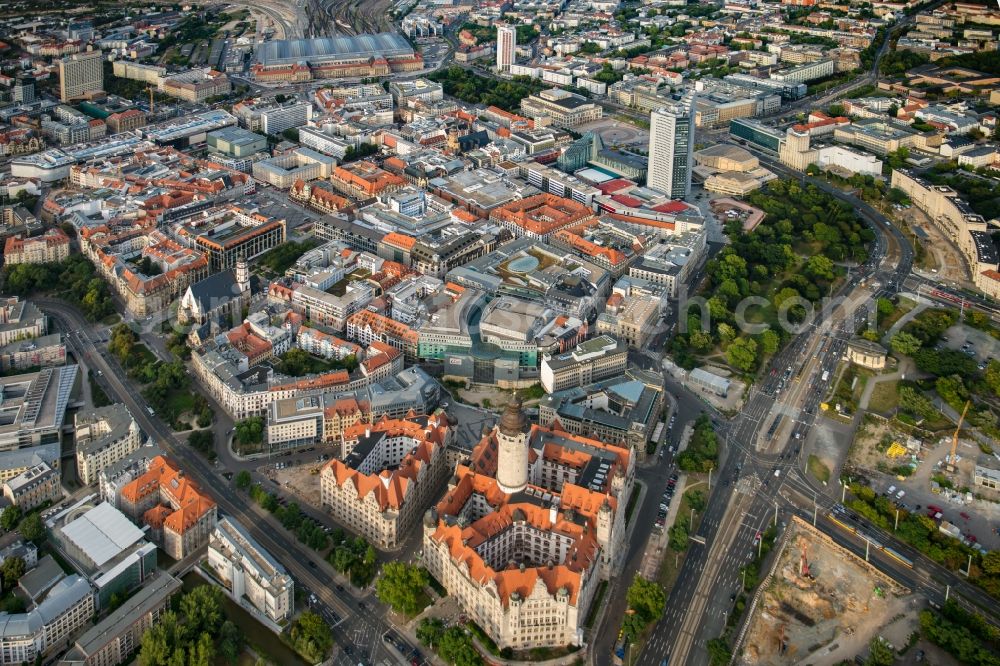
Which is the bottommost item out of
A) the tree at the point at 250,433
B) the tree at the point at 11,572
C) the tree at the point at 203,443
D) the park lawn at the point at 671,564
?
the park lawn at the point at 671,564

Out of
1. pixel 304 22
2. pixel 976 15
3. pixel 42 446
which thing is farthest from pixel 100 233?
pixel 976 15

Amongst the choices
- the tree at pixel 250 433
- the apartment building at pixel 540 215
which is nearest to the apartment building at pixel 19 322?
the tree at pixel 250 433

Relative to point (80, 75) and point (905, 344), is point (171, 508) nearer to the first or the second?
point (905, 344)

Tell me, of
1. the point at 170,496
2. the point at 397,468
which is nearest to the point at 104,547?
the point at 170,496

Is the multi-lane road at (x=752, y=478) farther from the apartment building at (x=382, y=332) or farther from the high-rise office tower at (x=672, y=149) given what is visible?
the apartment building at (x=382, y=332)

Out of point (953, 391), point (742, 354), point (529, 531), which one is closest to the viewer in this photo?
point (529, 531)

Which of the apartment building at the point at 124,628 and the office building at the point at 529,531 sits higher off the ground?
the office building at the point at 529,531

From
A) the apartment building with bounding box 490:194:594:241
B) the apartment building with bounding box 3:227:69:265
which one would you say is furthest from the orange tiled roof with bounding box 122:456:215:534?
the apartment building with bounding box 490:194:594:241

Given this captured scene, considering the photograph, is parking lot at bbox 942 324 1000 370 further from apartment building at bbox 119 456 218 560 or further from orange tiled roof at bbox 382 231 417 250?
apartment building at bbox 119 456 218 560
